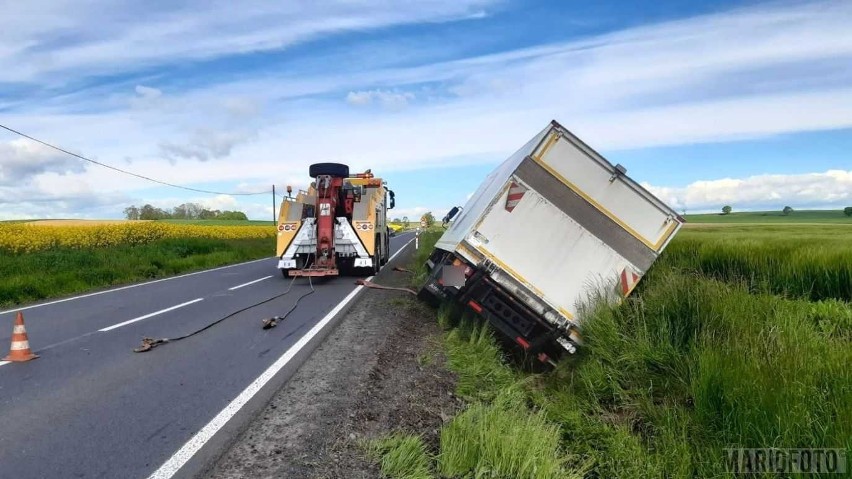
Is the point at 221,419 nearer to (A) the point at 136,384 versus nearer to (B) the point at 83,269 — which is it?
(A) the point at 136,384

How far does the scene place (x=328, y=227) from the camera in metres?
14.5

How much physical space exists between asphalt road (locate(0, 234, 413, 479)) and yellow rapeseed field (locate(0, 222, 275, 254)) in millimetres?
10010

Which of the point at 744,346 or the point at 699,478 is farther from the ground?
the point at 744,346

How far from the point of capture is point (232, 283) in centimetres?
1431

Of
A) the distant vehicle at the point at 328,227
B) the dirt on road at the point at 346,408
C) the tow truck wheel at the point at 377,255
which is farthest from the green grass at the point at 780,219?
the dirt on road at the point at 346,408

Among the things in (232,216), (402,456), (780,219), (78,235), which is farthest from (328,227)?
(232,216)

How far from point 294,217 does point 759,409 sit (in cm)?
1252

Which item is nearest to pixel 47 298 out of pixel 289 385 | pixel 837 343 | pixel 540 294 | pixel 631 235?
pixel 289 385

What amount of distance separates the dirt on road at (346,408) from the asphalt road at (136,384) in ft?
0.81

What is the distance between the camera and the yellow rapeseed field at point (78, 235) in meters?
18.7

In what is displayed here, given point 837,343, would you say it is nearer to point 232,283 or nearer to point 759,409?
point 759,409

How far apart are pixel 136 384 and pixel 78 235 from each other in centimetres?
1993

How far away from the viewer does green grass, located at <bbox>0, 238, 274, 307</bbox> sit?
40.2 ft

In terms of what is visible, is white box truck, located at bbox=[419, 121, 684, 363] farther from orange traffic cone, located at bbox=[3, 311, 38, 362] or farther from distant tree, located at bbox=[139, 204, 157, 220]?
distant tree, located at bbox=[139, 204, 157, 220]
